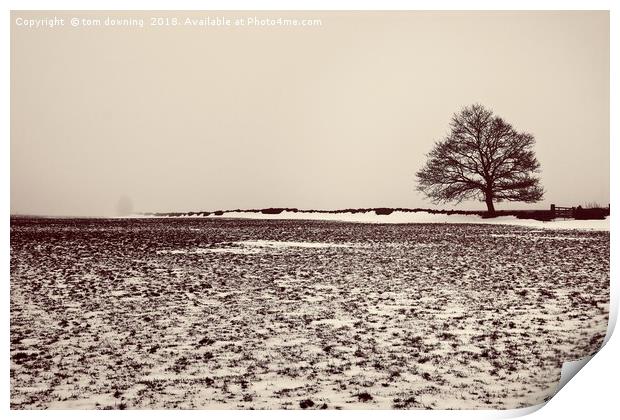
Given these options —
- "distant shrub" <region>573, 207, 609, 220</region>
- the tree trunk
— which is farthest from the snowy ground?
the tree trunk

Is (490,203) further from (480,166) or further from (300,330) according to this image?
(300,330)

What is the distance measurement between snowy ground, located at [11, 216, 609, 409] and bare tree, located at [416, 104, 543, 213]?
1203cm

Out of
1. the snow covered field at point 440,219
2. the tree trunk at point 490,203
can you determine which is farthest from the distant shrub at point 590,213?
the tree trunk at point 490,203

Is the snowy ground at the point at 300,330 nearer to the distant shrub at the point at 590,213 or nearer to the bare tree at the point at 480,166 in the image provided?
the distant shrub at the point at 590,213

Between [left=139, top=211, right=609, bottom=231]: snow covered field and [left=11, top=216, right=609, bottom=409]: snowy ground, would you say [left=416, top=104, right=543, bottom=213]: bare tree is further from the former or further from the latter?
[left=11, top=216, right=609, bottom=409]: snowy ground

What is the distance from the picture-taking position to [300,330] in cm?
866

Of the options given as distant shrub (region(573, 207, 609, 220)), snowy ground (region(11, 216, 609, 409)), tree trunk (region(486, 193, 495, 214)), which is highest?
tree trunk (region(486, 193, 495, 214))

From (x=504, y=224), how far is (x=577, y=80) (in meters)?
16.6

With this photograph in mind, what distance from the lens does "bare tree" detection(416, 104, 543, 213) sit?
2702 cm

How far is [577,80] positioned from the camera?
13844 mm

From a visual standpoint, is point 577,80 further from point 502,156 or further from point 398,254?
point 502,156

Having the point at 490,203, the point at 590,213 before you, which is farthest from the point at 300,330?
the point at 490,203

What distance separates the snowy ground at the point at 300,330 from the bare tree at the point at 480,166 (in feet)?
39.5

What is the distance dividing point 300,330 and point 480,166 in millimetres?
24486
